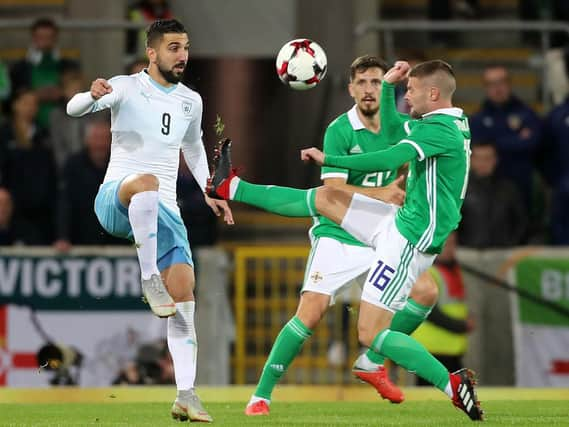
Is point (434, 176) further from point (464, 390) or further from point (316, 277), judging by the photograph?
point (316, 277)

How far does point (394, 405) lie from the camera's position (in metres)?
10.6

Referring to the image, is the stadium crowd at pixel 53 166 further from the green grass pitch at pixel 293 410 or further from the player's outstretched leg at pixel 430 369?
the player's outstretched leg at pixel 430 369

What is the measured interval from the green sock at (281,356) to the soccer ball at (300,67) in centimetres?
A: 149

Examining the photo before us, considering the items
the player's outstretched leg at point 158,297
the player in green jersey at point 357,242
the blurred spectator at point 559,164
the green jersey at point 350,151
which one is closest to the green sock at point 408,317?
the player in green jersey at point 357,242

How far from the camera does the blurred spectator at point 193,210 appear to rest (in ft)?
45.3

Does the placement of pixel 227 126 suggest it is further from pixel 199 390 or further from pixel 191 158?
pixel 191 158

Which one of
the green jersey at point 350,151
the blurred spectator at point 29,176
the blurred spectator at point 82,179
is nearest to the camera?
the green jersey at point 350,151

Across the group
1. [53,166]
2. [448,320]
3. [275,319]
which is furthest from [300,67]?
[53,166]

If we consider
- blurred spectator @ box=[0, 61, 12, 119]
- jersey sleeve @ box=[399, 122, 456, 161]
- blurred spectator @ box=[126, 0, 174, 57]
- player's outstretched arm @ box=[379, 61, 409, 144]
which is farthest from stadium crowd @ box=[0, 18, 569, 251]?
jersey sleeve @ box=[399, 122, 456, 161]

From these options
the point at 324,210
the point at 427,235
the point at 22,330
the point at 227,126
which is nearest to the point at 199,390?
the point at 22,330

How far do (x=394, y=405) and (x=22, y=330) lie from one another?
13.6 ft

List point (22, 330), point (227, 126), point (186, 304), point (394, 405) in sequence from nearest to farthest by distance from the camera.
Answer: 1. point (186, 304)
2. point (394, 405)
3. point (22, 330)
4. point (227, 126)

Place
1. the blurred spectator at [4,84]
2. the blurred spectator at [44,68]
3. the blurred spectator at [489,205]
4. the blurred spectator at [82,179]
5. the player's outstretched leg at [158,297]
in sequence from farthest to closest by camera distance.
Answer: the blurred spectator at [4,84]
the blurred spectator at [44,68]
the blurred spectator at [489,205]
the blurred spectator at [82,179]
the player's outstretched leg at [158,297]

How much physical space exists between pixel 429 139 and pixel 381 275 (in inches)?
32.9
